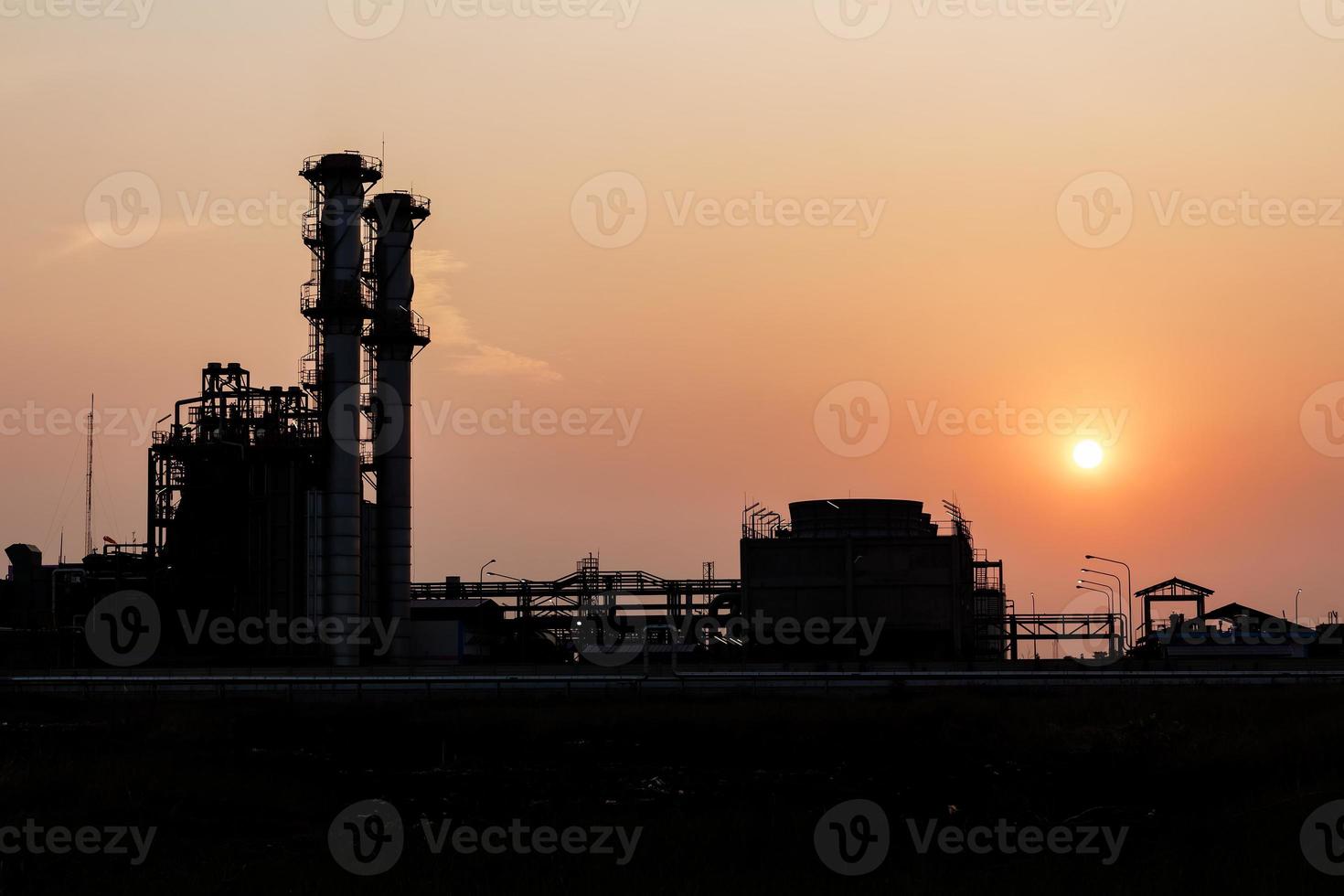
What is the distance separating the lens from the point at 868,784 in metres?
37.6

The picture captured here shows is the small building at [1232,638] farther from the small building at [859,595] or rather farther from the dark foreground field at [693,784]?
the dark foreground field at [693,784]

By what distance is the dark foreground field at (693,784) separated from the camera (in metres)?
25.7

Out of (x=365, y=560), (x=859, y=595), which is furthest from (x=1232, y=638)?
(x=365, y=560)

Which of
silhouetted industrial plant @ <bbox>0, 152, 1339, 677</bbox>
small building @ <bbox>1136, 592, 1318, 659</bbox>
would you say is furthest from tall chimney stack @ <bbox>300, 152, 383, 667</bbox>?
small building @ <bbox>1136, 592, 1318, 659</bbox>

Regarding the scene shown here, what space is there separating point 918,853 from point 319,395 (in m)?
52.1

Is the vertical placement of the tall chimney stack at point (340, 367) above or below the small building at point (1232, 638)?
above

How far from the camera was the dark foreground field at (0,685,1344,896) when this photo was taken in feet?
84.4

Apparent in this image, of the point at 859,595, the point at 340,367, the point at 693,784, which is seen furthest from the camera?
the point at 859,595

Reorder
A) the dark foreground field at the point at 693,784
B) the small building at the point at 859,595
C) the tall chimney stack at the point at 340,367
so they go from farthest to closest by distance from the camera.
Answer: the small building at the point at 859,595 < the tall chimney stack at the point at 340,367 < the dark foreground field at the point at 693,784

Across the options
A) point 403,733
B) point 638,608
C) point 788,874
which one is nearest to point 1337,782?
point 788,874

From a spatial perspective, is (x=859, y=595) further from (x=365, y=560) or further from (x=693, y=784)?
(x=693, y=784)

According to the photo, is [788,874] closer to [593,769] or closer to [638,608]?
[593,769]

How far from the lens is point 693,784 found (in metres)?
37.5

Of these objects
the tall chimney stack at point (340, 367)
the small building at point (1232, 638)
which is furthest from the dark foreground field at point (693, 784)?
the small building at point (1232, 638)
